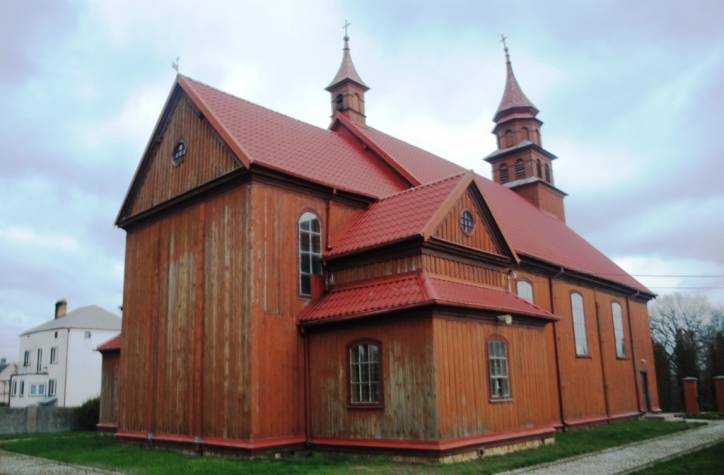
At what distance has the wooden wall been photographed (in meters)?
22.8

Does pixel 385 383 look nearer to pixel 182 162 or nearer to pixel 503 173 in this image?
pixel 182 162

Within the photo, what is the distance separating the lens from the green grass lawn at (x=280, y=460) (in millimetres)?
12453

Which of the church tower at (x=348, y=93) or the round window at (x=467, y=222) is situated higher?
the church tower at (x=348, y=93)

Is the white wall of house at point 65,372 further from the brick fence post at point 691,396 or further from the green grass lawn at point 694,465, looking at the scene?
the green grass lawn at point 694,465

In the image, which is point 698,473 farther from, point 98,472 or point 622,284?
point 622,284

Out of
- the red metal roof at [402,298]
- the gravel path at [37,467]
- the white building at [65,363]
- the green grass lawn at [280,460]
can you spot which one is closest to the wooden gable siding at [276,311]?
the red metal roof at [402,298]

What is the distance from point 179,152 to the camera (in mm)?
18344

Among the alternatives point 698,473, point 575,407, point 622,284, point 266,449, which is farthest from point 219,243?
point 622,284

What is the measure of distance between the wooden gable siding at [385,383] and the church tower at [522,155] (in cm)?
1933

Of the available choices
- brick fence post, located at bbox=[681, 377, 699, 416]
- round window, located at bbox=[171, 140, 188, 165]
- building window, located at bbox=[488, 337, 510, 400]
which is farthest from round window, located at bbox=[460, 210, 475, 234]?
brick fence post, located at bbox=[681, 377, 699, 416]

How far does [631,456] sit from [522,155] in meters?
20.2

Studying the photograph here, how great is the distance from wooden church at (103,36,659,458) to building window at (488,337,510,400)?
0.04 metres

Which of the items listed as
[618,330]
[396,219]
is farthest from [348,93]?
[618,330]

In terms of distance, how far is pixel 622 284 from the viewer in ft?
92.7
